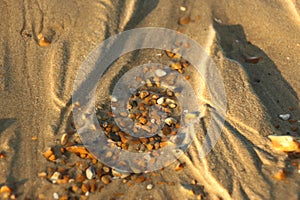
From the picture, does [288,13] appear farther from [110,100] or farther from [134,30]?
[110,100]

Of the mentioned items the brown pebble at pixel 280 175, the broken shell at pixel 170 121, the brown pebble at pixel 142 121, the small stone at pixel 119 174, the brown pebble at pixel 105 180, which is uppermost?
the brown pebble at pixel 280 175

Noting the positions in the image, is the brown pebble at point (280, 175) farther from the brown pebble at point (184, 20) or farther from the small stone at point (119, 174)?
the brown pebble at point (184, 20)

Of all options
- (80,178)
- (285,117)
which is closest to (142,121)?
(80,178)

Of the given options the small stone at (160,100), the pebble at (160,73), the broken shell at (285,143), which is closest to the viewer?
the broken shell at (285,143)

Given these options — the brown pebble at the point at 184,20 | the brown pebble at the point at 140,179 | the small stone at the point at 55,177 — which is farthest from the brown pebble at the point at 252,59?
the small stone at the point at 55,177

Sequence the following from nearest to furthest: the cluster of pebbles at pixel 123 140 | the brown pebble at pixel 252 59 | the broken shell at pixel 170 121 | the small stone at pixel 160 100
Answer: the cluster of pebbles at pixel 123 140 → the broken shell at pixel 170 121 → the small stone at pixel 160 100 → the brown pebble at pixel 252 59

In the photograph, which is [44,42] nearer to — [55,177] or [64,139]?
[64,139]

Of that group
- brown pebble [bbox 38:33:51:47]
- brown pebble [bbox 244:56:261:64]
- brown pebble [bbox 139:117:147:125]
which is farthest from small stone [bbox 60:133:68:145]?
brown pebble [bbox 244:56:261:64]
